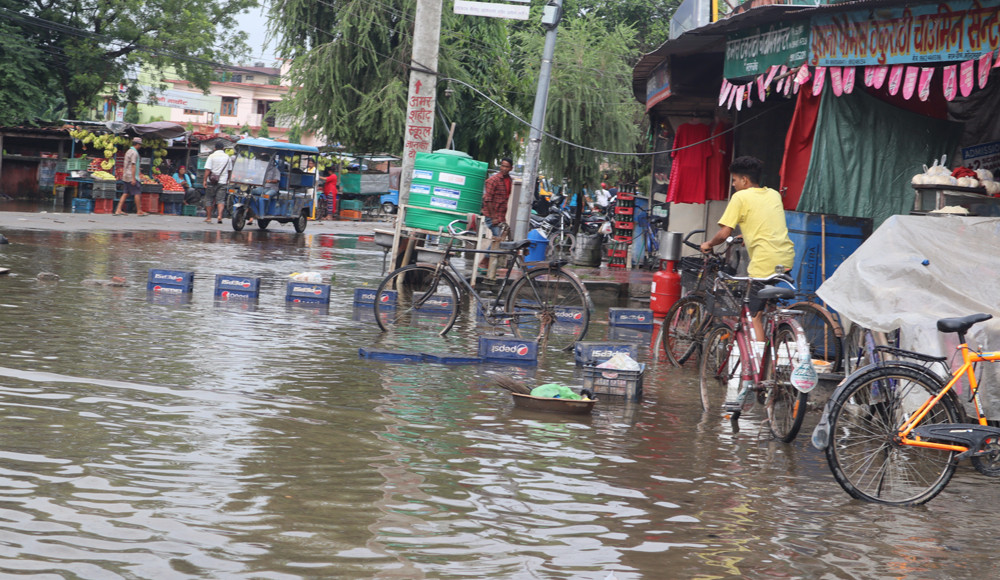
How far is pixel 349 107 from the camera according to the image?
26594 millimetres

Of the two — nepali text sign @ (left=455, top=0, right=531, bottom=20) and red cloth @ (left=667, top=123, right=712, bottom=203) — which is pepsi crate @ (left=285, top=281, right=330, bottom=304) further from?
red cloth @ (left=667, top=123, right=712, bottom=203)

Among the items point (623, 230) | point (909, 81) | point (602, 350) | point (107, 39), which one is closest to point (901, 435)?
point (602, 350)

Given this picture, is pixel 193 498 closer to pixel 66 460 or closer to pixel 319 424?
pixel 66 460

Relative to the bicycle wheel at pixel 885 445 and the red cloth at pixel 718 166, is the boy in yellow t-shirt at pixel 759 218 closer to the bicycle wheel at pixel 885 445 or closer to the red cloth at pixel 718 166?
the bicycle wheel at pixel 885 445

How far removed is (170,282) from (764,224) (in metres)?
7.91

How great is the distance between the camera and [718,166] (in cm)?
1650

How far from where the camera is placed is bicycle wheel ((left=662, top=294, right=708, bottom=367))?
9.98 meters

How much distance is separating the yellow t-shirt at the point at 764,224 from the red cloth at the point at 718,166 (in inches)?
316

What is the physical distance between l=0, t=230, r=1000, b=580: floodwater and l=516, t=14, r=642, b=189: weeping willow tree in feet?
49.9

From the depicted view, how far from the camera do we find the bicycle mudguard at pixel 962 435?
571 centimetres

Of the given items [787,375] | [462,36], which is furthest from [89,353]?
[462,36]

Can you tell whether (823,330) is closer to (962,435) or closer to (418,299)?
(962,435)

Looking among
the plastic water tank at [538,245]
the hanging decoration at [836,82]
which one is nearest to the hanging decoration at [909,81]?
the hanging decoration at [836,82]

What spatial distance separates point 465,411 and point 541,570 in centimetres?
313
